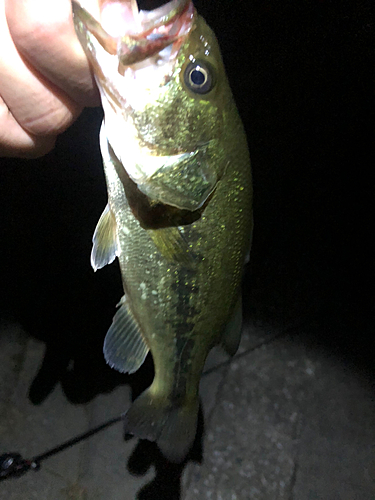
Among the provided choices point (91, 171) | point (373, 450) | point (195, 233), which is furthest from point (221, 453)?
point (91, 171)

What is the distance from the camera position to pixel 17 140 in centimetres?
55

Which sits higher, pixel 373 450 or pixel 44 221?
pixel 44 221

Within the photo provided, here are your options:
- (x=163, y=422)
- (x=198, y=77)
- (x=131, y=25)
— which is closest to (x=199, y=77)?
(x=198, y=77)

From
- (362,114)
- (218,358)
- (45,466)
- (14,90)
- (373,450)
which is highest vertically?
(14,90)

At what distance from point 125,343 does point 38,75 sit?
55 cm

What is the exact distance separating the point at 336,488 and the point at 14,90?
1658mm

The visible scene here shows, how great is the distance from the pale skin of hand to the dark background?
482mm

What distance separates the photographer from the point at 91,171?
107 cm

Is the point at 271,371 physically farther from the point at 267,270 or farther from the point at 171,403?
the point at 171,403

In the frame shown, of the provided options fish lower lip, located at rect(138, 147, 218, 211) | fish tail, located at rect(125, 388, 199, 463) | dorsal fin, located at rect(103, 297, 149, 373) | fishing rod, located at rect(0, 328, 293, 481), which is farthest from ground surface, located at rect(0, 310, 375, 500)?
fish lower lip, located at rect(138, 147, 218, 211)

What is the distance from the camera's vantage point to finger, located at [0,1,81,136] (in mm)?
460

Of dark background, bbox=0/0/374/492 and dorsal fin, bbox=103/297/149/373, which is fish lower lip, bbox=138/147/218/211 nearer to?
dorsal fin, bbox=103/297/149/373

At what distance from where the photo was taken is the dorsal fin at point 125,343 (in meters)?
0.73

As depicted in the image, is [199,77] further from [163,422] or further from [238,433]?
[238,433]
